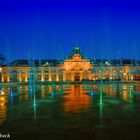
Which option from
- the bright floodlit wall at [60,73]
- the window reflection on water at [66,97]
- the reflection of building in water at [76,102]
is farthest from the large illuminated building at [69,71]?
the reflection of building in water at [76,102]

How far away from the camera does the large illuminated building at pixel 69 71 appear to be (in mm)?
108500

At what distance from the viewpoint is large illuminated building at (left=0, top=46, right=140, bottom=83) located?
108500 mm

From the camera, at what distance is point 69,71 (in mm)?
108125

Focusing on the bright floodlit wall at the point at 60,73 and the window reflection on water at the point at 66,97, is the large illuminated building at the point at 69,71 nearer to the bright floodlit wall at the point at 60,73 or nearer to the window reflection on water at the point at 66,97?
the bright floodlit wall at the point at 60,73

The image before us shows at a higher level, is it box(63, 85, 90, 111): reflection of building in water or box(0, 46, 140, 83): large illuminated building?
box(0, 46, 140, 83): large illuminated building

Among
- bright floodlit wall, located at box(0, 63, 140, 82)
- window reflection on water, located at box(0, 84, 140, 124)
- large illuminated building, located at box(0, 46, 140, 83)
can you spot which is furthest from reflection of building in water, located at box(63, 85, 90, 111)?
bright floodlit wall, located at box(0, 63, 140, 82)

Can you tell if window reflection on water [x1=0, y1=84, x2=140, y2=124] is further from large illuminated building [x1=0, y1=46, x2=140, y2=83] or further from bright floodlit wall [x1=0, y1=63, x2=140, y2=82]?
large illuminated building [x1=0, y1=46, x2=140, y2=83]

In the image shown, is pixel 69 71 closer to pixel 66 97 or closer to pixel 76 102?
pixel 66 97

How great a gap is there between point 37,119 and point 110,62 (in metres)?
108

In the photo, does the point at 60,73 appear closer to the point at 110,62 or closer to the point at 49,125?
the point at 110,62

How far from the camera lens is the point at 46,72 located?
110125 mm

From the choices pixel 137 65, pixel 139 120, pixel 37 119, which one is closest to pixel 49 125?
pixel 37 119

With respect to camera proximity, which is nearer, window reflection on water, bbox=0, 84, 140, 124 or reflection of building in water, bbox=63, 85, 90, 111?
reflection of building in water, bbox=63, 85, 90, 111

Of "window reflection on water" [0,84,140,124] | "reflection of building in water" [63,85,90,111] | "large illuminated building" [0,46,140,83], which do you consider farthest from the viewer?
"large illuminated building" [0,46,140,83]
